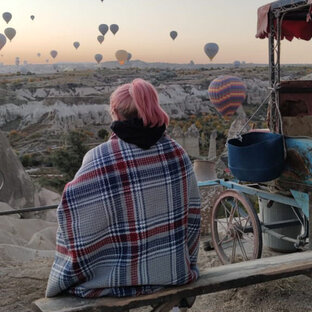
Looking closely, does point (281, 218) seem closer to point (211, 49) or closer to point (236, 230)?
point (236, 230)

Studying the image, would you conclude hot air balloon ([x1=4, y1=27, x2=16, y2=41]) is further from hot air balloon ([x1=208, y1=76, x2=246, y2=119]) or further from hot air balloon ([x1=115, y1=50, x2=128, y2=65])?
hot air balloon ([x1=208, y1=76, x2=246, y2=119])

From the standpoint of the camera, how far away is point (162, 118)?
7.67 feet

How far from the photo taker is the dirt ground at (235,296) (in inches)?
148

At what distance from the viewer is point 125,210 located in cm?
231

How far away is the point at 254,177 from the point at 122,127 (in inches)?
79.3

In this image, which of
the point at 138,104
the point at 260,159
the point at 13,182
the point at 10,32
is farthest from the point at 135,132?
the point at 10,32

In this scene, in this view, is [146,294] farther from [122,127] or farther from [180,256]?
[122,127]

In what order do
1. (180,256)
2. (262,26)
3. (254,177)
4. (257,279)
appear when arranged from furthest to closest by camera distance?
(262,26) → (254,177) → (257,279) → (180,256)

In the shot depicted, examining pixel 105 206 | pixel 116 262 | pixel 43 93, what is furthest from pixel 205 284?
pixel 43 93

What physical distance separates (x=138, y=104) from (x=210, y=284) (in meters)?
1.06

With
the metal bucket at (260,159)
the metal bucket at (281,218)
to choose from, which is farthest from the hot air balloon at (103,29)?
the metal bucket at (260,159)

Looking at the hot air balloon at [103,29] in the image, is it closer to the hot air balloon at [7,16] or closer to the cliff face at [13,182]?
the hot air balloon at [7,16]

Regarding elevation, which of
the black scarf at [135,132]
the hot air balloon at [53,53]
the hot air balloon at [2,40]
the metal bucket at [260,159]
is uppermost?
the hot air balloon at [2,40]

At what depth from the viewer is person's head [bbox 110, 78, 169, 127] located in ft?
7.50
